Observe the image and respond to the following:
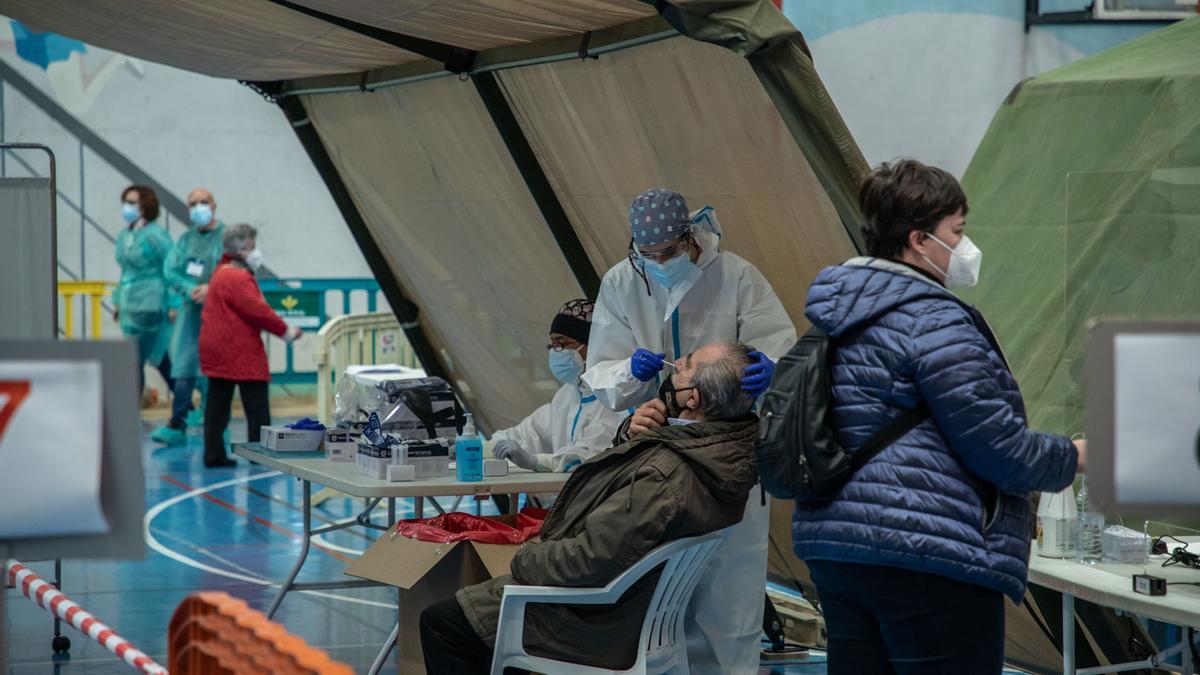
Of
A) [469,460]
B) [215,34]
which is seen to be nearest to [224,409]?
[215,34]

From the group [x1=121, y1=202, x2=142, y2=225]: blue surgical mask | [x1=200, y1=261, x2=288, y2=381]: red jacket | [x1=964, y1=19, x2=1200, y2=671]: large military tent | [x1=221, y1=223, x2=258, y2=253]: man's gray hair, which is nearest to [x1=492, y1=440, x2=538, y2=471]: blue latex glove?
[x1=964, y1=19, x2=1200, y2=671]: large military tent

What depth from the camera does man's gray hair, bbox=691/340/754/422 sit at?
357 cm

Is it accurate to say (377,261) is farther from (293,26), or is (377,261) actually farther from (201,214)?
(201,214)

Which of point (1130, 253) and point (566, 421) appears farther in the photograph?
point (566, 421)

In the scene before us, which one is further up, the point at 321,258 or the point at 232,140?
the point at 232,140

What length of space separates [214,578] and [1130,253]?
414 cm

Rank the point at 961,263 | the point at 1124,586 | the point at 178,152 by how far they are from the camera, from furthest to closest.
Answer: the point at 178,152, the point at 1124,586, the point at 961,263

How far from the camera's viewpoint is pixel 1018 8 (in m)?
10.3

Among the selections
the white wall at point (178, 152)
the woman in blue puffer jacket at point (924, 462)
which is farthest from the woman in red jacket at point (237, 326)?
the woman in blue puffer jacket at point (924, 462)

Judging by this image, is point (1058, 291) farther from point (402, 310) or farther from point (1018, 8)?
point (1018, 8)

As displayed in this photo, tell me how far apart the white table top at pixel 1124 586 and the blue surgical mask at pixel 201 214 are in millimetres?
7662

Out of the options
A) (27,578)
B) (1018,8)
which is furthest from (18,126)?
(27,578)

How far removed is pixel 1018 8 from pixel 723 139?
6.81 metres

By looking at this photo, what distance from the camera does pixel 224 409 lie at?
9.45 metres
